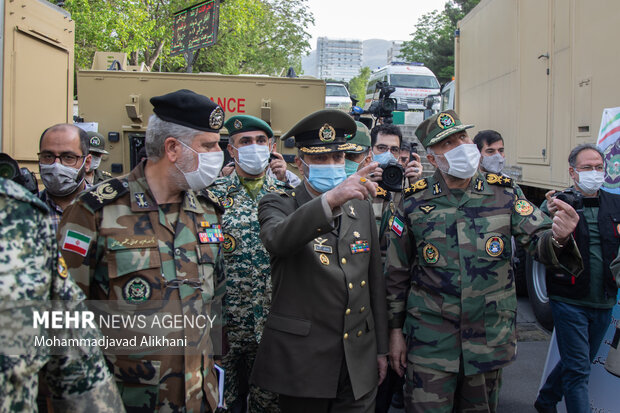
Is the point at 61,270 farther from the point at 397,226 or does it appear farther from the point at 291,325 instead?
the point at 397,226

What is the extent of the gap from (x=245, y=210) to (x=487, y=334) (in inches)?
65.1

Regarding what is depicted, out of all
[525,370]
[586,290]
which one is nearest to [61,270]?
[586,290]

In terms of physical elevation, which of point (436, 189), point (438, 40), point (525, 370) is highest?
point (438, 40)

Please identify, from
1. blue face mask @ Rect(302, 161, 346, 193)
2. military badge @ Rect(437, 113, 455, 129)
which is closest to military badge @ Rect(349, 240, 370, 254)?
blue face mask @ Rect(302, 161, 346, 193)

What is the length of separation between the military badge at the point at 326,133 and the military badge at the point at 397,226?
2.41 feet

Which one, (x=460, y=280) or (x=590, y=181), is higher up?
(x=590, y=181)

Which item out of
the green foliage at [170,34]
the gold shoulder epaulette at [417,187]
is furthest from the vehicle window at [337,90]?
the gold shoulder epaulette at [417,187]

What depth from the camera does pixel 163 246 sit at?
Answer: 218 centimetres

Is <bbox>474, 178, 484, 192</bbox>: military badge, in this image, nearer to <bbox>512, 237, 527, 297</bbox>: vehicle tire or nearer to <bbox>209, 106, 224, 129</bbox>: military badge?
<bbox>209, 106, 224, 129</bbox>: military badge

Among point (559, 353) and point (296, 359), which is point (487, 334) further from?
point (559, 353)

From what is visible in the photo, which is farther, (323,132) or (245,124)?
(245,124)

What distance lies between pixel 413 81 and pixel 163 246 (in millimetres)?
21003

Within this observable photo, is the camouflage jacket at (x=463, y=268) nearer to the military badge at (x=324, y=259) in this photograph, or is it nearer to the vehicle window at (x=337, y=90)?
the military badge at (x=324, y=259)

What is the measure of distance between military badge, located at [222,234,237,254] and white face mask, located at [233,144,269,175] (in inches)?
20.4
